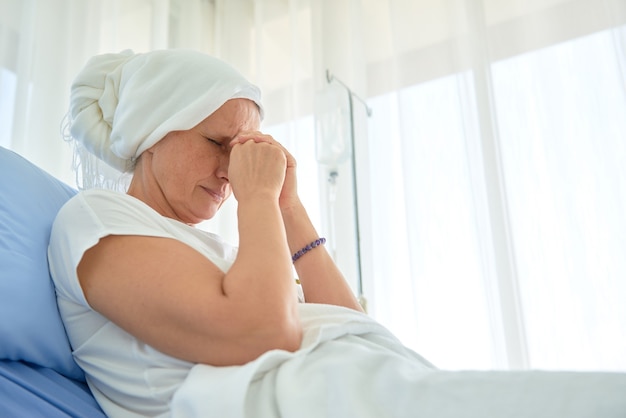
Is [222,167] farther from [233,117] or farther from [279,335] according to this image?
[279,335]

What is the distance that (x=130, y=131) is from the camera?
108 centimetres

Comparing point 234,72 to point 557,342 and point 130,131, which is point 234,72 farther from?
point 557,342

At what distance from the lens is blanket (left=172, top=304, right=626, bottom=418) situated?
0.52 m

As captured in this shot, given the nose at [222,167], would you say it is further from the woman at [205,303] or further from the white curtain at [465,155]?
the white curtain at [465,155]

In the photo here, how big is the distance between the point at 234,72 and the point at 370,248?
1228 millimetres

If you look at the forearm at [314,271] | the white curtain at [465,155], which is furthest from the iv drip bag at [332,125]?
the forearm at [314,271]

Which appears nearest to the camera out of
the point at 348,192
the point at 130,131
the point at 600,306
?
the point at 130,131

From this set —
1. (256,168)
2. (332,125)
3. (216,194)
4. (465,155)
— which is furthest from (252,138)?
(465,155)

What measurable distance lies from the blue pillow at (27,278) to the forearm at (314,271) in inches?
17.5

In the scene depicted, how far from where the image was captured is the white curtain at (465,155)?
185cm

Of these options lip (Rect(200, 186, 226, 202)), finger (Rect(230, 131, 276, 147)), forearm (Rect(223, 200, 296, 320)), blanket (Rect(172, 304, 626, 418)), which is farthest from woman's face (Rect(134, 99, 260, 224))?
blanket (Rect(172, 304, 626, 418))

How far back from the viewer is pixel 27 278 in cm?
82

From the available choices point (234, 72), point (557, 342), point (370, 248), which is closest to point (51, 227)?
point (234, 72)

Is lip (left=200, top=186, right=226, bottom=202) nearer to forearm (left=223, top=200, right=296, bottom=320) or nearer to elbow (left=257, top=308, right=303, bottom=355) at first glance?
forearm (left=223, top=200, right=296, bottom=320)
